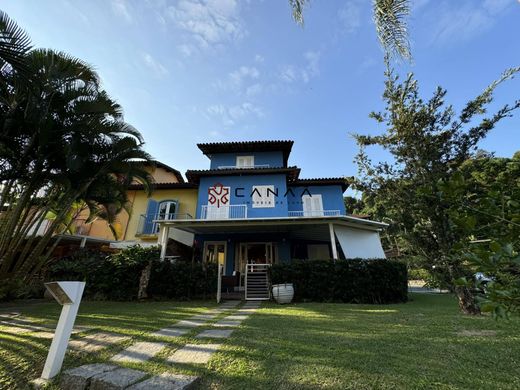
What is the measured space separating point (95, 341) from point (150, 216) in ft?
42.3

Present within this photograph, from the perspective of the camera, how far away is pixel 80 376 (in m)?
2.47

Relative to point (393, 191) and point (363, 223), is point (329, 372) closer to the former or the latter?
point (393, 191)

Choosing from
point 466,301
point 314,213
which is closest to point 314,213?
point 314,213

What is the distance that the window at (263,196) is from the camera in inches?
593

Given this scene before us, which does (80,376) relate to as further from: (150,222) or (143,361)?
(150,222)

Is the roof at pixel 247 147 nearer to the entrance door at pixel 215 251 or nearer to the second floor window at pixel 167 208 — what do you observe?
the second floor window at pixel 167 208

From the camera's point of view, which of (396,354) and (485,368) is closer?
(485,368)

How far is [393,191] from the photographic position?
25.4 ft

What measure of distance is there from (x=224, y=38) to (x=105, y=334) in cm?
688

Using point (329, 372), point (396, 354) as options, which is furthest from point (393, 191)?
point (329, 372)

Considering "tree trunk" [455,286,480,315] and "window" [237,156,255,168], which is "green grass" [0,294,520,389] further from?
"window" [237,156,255,168]

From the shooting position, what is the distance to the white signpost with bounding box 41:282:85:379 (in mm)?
2645

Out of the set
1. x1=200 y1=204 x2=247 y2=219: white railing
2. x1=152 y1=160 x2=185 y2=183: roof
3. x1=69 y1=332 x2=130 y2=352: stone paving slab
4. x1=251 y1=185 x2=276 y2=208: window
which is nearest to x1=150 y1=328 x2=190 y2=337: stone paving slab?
x1=69 y1=332 x2=130 y2=352: stone paving slab

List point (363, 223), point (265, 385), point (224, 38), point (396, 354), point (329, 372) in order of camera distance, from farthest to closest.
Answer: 1. point (363, 223)
2. point (224, 38)
3. point (396, 354)
4. point (329, 372)
5. point (265, 385)
